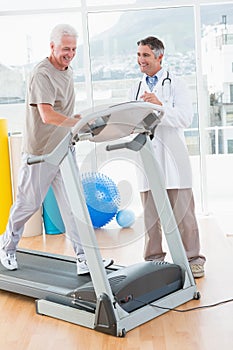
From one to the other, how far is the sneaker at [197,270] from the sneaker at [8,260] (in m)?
1.08

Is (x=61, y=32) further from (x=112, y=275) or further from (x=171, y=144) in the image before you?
(x=112, y=275)

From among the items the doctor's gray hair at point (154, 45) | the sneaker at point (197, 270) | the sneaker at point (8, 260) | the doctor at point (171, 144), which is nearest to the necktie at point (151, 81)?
Result: the doctor at point (171, 144)

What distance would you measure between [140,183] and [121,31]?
242cm

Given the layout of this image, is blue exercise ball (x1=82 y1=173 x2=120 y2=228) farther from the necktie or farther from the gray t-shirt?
the necktie

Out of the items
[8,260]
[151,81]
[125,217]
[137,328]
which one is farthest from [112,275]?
[125,217]

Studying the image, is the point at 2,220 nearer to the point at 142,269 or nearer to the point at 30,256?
the point at 30,256

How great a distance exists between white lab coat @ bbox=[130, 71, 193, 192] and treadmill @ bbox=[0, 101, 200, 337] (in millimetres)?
243

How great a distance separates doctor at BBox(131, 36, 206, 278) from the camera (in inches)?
145

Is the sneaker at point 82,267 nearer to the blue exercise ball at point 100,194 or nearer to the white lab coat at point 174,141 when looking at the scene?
the blue exercise ball at point 100,194

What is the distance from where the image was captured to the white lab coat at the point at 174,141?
3691 mm

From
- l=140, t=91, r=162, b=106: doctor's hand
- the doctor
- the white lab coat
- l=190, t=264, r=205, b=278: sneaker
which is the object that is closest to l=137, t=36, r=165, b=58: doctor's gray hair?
the doctor

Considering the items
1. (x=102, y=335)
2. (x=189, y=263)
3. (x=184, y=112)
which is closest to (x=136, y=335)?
(x=102, y=335)

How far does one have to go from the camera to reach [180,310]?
129 inches

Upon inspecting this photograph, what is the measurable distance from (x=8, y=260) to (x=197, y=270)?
115 cm
